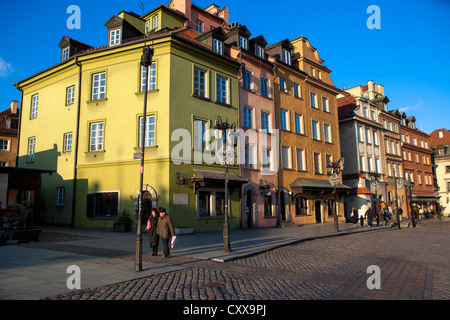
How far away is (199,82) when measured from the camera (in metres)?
21.9

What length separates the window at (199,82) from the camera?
21.7 metres

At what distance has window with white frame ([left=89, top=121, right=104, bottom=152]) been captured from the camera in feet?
70.8

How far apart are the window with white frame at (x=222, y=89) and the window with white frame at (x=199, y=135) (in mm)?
2711

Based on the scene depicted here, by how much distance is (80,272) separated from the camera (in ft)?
27.6

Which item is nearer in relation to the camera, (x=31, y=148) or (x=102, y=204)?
(x=102, y=204)

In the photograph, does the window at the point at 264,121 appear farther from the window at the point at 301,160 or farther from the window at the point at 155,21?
the window at the point at 155,21

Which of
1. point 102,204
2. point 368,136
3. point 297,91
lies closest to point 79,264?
point 102,204

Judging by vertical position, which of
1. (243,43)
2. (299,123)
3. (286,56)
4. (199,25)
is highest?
(199,25)

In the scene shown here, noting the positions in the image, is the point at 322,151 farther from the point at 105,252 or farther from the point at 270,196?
the point at 105,252

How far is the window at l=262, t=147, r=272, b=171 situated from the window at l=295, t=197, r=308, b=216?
469 centimetres

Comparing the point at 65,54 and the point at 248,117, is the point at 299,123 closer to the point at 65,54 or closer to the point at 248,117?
the point at 248,117

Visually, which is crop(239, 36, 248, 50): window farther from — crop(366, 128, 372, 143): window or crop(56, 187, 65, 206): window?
crop(366, 128, 372, 143): window

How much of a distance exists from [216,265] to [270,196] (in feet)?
54.5

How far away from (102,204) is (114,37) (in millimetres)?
11107
